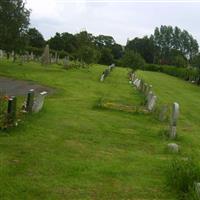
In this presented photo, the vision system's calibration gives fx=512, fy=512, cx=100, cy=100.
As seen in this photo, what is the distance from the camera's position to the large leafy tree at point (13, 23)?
44.8 metres

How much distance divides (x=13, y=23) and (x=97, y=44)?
78718 mm

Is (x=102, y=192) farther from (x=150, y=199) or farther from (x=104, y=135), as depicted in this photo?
(x=104, y=135)

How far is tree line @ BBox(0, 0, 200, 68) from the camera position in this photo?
149 ft

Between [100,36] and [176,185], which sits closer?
[176,185]

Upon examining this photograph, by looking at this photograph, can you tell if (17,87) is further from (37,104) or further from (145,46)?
(145,46)

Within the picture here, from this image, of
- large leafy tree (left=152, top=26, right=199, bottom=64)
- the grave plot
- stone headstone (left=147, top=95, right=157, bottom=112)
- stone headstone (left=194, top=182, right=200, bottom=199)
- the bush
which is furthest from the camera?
large leafy tree (left=152, top=26, right=199, bottom=64)

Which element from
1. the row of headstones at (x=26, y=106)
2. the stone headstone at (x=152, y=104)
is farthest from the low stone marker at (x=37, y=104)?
the stone headstone at (x=152, y=104)

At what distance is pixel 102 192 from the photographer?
8.23 metres

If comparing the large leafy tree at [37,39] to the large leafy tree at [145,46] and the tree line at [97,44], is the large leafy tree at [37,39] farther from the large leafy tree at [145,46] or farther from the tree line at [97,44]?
the large leafy tree at [145,46]

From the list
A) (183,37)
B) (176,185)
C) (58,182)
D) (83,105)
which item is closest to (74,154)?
(58,182)

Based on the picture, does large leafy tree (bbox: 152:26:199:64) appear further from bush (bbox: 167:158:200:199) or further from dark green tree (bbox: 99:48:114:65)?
bush (bbox: 167:158:200:199)

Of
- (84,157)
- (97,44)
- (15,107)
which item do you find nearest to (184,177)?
(84,157)

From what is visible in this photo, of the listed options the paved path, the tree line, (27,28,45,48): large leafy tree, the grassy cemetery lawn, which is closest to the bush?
the grassy cemetery lawn

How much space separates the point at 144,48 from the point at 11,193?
139828mm
